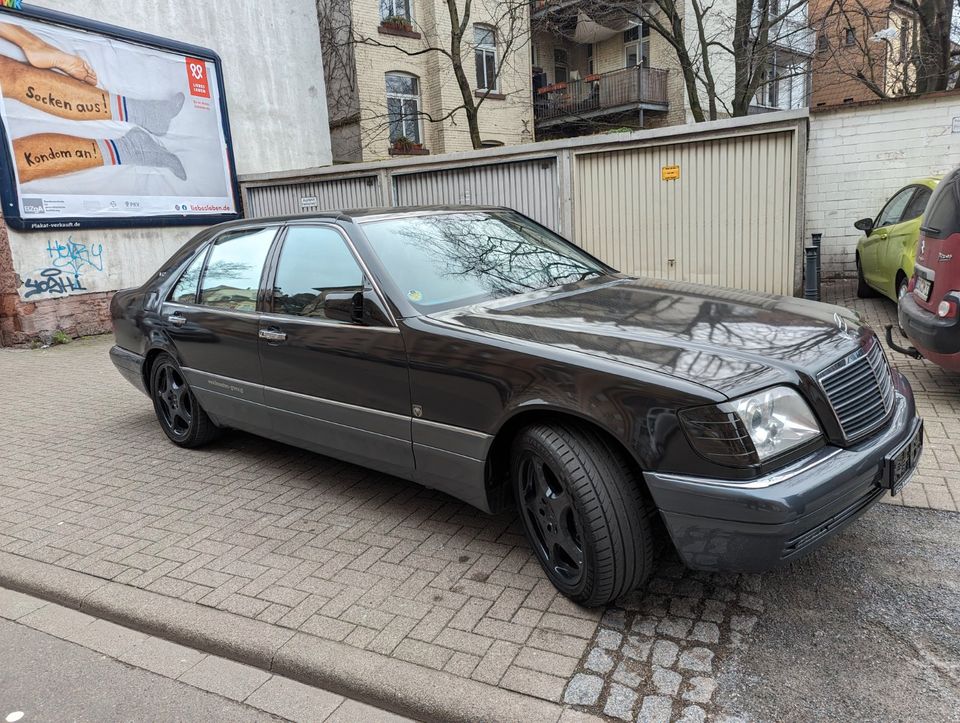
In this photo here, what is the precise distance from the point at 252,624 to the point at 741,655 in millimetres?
1954

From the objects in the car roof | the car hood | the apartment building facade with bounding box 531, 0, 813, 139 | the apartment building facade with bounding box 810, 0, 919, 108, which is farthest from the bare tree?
the car hood

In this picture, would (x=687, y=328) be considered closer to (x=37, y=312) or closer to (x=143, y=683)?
(x=143, y=683)

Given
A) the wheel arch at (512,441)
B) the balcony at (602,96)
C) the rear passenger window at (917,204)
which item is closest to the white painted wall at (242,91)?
the wheel arch at (512,441)

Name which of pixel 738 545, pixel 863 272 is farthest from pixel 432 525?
pixel 863 272

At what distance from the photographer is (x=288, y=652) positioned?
280cm

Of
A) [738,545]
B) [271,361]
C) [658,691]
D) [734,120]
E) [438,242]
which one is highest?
[734,120]

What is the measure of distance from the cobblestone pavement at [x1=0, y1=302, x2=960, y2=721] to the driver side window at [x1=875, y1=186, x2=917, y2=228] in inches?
143

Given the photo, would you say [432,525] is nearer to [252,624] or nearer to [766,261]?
[252,624]

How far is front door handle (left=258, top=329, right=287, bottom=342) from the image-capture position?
13.2 ft

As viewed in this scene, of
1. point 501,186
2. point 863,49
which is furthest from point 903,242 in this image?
point 863,49

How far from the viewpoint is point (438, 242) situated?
394 centimetres

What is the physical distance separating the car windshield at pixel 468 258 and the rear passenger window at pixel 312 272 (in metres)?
0.20

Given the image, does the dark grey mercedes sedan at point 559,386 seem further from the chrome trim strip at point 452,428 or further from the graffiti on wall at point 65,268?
the graffiti on wall at point 65,268

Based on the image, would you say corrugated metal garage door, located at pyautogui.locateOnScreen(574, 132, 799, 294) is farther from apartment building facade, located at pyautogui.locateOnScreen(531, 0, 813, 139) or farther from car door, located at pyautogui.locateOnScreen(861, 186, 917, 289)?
apartment building facade, located at pyautogui.locateOnScreen(531, 0, 813, 139)
